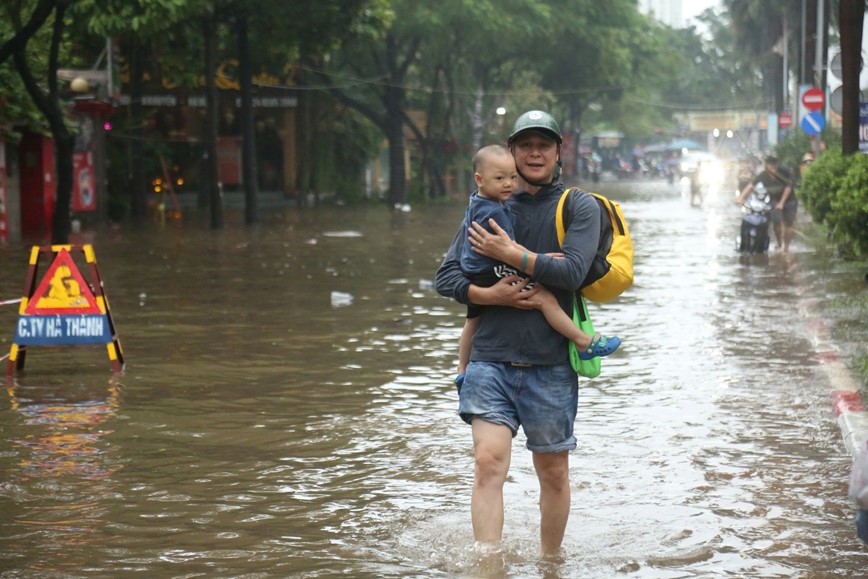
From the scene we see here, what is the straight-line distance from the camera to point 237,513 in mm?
6906

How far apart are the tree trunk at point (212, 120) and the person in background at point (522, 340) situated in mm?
28429

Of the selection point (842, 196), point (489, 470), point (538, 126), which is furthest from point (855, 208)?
point (489, 470)

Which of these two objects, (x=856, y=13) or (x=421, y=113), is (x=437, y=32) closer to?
(x=421, y=113)

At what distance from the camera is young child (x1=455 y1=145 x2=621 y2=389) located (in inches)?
221

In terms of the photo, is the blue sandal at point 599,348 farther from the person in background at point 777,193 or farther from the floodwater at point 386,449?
the person in background at point 777,193

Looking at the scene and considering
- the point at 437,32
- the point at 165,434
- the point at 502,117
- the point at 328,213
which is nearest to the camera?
the point at 165,434

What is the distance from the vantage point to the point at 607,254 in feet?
18.7

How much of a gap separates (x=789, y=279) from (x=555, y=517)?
13490mm

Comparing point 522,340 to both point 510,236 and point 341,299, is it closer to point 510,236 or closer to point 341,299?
point 510,236

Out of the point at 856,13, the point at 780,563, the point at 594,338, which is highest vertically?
the point at 856,13

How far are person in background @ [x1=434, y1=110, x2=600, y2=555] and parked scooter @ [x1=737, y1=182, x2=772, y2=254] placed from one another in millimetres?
17814

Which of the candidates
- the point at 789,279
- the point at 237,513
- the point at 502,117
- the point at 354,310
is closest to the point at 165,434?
the point at 237,513

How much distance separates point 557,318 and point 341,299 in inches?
447

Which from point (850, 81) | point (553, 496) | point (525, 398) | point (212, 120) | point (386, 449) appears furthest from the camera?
point (212, 120)
